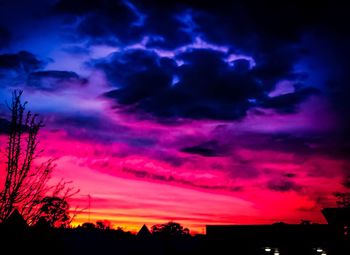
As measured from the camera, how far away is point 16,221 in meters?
9.73

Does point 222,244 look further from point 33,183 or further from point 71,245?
point 33,183

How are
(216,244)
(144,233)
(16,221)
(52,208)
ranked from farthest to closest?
(144,233) → (216,244) → (52,208) → (16,221)

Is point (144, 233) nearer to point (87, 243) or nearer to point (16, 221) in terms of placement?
point (87, 243)

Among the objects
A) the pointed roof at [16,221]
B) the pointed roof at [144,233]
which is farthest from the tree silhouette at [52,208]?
the pointed roof at [144,233]

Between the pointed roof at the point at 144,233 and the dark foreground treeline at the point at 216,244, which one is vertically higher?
the pointed roof at the point at 144,233

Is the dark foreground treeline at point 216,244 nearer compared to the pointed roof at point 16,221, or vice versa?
the pointed roof at point 16,221

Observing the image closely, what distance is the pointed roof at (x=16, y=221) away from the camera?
901 centimetres

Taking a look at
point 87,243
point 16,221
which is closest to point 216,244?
point 87,243

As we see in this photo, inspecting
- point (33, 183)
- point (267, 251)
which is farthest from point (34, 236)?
point (267, 251)

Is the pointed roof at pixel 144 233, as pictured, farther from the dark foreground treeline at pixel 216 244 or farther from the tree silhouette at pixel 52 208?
the tree silhouette at pixel 52 208

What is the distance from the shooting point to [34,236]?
10602mm

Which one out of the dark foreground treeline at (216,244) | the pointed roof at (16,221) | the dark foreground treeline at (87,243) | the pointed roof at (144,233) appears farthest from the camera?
the pointed roof at (144,233)

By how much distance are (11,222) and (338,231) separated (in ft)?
108

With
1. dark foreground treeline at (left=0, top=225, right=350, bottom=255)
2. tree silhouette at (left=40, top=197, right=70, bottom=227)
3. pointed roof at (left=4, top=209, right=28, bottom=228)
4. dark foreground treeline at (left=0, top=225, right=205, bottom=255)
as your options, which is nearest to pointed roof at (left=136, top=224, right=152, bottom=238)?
dark foreground treeline at (left=0, top=225, right=205, bottom=255)
